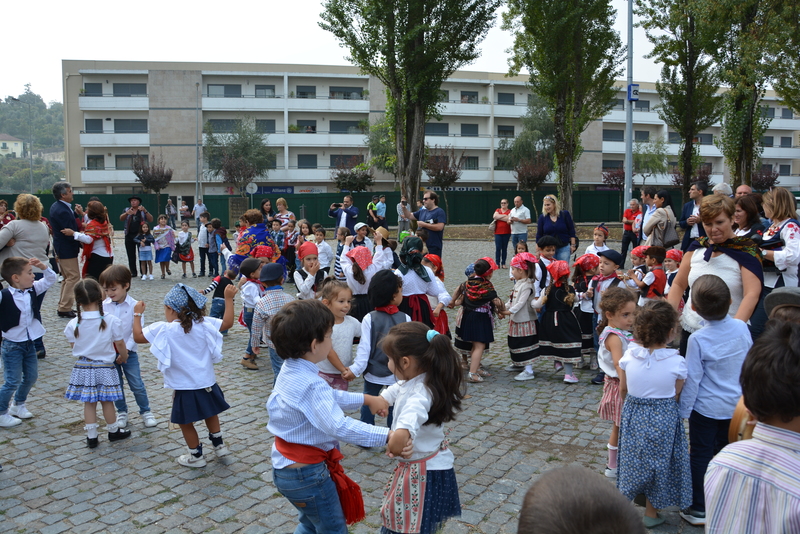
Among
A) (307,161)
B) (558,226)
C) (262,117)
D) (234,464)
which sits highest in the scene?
(262,117)

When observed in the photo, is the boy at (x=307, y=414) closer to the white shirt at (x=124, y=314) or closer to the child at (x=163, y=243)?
the white shirt at (x=124, y=314)

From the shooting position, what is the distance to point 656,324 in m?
3.87

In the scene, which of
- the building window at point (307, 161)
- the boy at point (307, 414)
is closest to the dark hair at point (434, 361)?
the boy at point (307, 414)

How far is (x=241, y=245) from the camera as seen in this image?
9.18 meters

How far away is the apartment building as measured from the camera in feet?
182

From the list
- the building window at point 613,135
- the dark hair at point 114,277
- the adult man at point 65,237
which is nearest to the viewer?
the dark hair at point 114,277

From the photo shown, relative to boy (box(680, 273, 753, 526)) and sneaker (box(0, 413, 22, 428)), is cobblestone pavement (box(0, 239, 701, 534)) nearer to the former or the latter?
sneaker (box(0, 413, 22, 428))

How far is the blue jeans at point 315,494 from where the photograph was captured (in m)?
2.97

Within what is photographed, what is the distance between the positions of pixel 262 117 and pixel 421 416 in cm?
5775

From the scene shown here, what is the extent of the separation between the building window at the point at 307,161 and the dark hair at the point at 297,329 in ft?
187

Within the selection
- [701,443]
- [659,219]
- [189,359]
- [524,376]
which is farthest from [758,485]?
[659,219]

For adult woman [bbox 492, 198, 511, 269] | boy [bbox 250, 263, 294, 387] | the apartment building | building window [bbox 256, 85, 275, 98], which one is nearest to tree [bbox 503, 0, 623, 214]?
adult woman [bbox 492, 198, 511, 269]

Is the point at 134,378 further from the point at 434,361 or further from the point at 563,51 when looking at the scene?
the point at 563,51

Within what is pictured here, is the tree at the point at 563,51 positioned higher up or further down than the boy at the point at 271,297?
higher up
